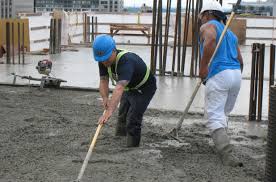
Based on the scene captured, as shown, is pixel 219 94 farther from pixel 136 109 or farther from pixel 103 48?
pixel 103 48

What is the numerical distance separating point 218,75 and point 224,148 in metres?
0.75

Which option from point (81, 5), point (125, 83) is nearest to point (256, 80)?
point (125, 83)

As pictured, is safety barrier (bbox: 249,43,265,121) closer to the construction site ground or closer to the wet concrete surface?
the construction site ground

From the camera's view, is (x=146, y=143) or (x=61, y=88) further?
(x=61, y=88)

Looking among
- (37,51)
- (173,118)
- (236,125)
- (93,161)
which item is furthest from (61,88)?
(37,51)

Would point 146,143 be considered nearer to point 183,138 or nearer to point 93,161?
point 183,138

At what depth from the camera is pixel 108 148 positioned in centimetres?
635

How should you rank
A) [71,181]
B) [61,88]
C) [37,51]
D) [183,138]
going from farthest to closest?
[37,51] → [61,88] → [183,138] → [71,181]

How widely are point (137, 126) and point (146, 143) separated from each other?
0.35 m

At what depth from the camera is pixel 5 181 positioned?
5125 mm

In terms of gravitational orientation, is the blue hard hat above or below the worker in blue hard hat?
above

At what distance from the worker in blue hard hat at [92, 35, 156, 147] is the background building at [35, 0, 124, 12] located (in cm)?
2273

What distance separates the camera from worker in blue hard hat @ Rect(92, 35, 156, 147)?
5617mm

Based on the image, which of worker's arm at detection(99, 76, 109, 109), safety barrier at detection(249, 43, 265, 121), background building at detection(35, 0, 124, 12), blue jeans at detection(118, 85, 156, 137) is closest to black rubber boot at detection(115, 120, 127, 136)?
blue jeans at detection(118, 85, 156, 137)
